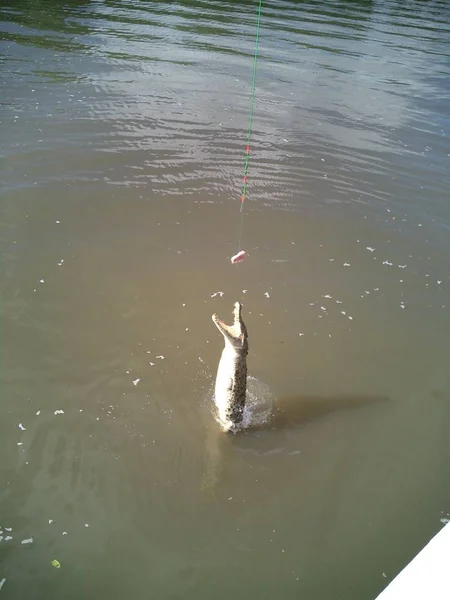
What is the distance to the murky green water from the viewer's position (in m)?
4.22

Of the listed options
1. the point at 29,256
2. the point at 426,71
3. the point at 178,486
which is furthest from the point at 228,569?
the point at 426,71

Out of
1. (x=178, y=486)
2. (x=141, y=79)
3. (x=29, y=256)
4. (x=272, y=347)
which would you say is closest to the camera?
(x=178, y=486)

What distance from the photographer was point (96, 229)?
7.62 m

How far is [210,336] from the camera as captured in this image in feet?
20.0

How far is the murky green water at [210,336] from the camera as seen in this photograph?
13.8 feet

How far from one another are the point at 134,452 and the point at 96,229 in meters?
3.90

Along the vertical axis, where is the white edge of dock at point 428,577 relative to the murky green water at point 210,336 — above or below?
above

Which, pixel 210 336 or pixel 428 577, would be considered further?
pixel 210 336

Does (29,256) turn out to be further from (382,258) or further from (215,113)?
(215,113)

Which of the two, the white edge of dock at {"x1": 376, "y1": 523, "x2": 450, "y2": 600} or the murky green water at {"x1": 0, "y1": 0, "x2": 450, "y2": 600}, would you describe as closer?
the white edge of dock at {"x1": 376, "y1": 523, "x2": 450, "y2": 600}

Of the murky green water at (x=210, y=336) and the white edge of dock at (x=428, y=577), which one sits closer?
the white edge of dock at (x=428, y=577)

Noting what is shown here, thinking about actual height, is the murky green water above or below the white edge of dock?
below

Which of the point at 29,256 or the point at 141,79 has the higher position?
the point at 141,79

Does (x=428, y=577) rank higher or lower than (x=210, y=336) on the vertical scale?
higher
